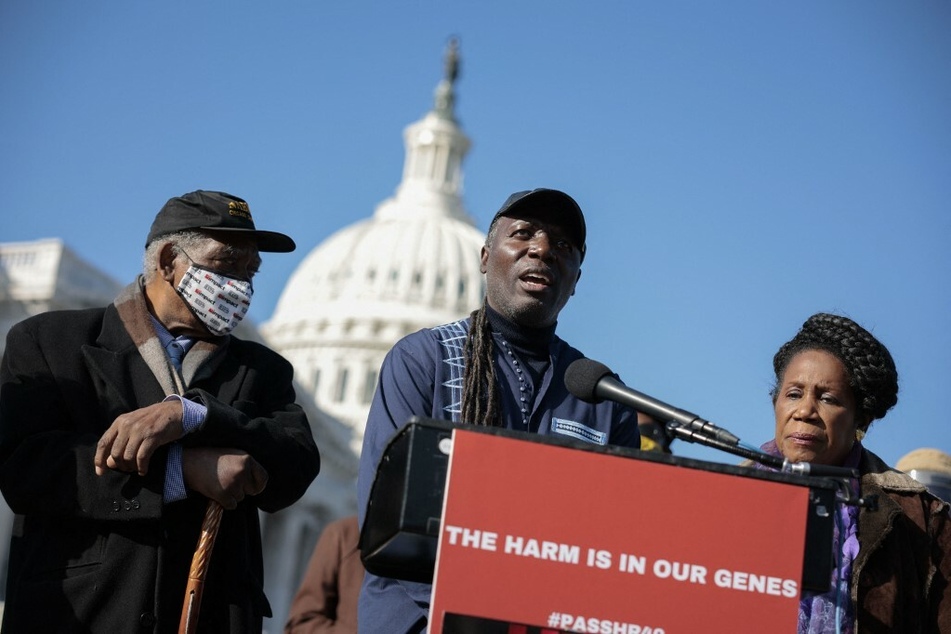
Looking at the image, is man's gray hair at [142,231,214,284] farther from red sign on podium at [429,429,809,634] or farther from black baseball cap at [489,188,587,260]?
red sign on podium at [429,429,809,634]

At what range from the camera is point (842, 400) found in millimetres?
5078

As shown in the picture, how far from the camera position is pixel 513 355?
15.2 ft

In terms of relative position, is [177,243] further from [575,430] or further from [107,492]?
[575,430]

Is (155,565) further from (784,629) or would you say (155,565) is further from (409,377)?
(784,629)

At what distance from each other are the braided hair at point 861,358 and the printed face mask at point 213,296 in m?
1.81

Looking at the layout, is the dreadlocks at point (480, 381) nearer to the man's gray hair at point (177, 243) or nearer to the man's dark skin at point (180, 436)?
the man's dark skin at point (180, 436)

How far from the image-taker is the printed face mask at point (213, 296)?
5008 mm

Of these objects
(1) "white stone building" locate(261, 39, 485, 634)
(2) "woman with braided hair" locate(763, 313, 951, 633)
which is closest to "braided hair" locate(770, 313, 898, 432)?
(2) "woman with braided hair" locate(763, 313, 951, 633)

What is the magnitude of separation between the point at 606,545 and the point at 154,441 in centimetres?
170

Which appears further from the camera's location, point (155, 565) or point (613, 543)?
point (155, 565)

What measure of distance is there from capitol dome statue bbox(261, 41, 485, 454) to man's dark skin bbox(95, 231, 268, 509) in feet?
296

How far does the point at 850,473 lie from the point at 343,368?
97473mm

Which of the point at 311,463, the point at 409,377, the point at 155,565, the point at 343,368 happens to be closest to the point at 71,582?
the point at 155,565

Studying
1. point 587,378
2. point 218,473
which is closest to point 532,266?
point 587,378
